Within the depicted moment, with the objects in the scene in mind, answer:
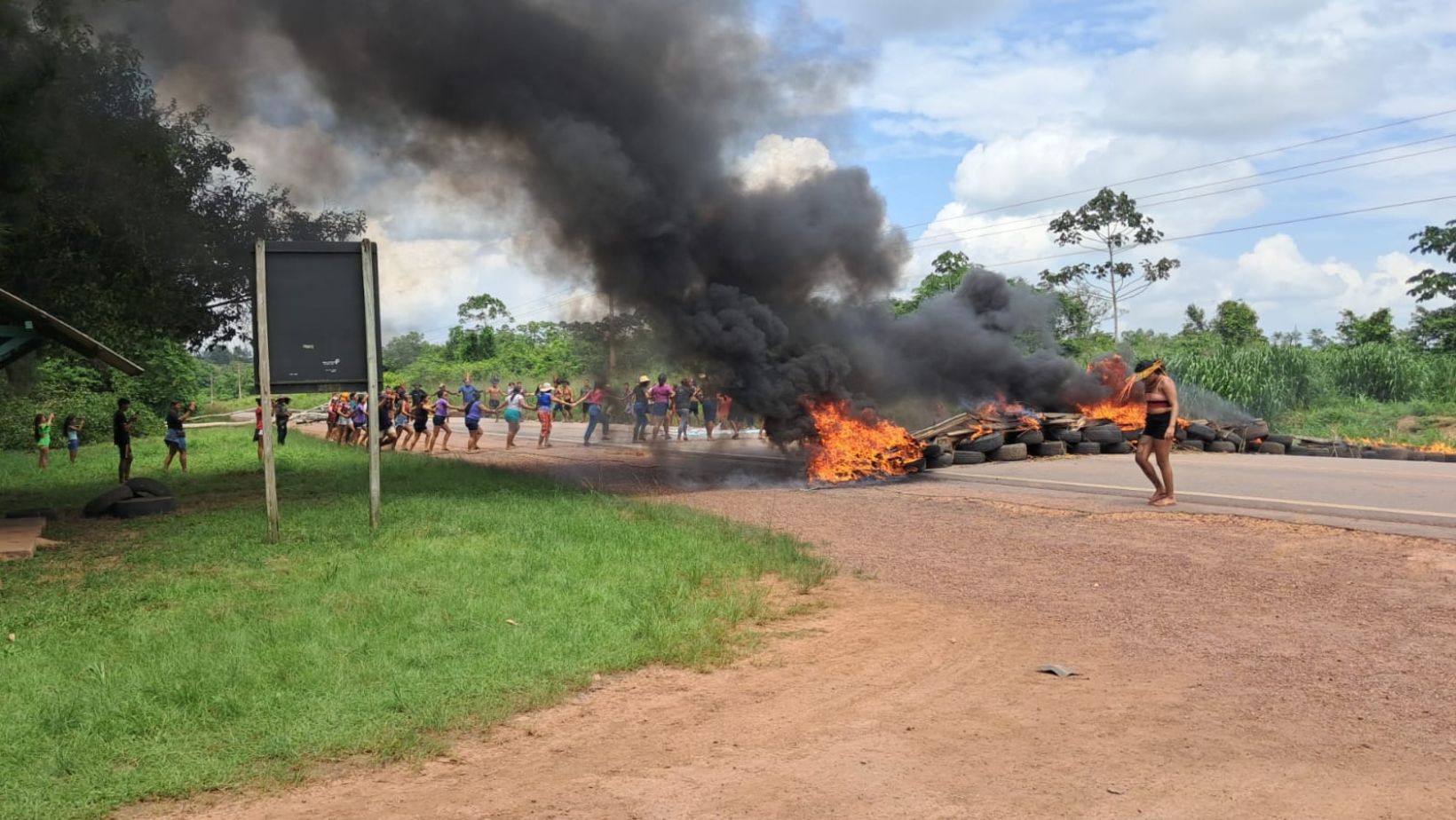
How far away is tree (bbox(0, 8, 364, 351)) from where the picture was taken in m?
9.94

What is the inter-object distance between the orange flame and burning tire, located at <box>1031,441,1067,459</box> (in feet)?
8.30

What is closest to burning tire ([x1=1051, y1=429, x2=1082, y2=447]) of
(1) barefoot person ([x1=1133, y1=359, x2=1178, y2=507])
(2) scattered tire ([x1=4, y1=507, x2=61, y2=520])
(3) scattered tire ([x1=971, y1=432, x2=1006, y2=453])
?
(3) scattered tire ([x1=971, y1=432, x2=1006, y2=453])

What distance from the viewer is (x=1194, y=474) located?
12.9 metres

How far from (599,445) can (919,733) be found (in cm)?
1862

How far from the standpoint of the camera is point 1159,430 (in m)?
10.3

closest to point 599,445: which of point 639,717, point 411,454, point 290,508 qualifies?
point 411,454

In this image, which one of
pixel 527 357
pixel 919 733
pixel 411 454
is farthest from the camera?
pixel 527 357

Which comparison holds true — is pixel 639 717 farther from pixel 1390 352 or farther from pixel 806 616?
pixel 1390 352

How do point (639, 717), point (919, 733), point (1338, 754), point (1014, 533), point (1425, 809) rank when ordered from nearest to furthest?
1. point (1425, 809)
2. point (1338, 754)
3. point (919, 733)
4. point (639, 717)
5. point (1014, 533)

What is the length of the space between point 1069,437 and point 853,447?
4052 millimetres

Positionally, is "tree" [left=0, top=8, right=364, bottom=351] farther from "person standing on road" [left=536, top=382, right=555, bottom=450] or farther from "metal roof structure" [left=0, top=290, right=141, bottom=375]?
"person standing on road" [left=536, top=382, right=555, bottom=450]

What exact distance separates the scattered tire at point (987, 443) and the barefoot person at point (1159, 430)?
453 centimetres

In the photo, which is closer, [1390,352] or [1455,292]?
[1390,352]

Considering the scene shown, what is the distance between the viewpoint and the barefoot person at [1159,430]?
1017 centimetres
